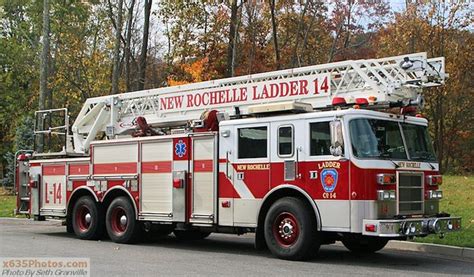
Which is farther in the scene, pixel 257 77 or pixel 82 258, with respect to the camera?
pixel 257 77

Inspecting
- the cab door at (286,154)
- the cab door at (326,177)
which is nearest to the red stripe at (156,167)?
the cab door at (286,154)

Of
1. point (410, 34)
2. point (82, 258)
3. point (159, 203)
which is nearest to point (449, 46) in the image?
point (410, 34)

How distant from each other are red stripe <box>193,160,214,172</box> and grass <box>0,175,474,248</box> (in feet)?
14.0

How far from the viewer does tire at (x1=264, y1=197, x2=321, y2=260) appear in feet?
32.3

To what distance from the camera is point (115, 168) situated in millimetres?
13219

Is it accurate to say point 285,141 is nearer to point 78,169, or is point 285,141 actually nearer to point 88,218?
point 88,218

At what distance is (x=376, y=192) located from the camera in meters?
9.45

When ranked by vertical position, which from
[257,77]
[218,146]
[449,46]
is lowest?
[218,146]

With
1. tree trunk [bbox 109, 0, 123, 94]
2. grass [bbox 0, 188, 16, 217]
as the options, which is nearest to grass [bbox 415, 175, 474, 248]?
tree trunk [bbox 109, 0, 123, 94]

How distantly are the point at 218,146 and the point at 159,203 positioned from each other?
1.82 metres

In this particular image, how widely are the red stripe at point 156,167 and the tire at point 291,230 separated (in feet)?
8.61

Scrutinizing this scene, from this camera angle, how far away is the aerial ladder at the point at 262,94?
33.7 feet

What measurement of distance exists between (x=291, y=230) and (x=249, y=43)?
2000cm

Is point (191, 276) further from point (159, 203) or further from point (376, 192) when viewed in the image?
point (159, 203)
